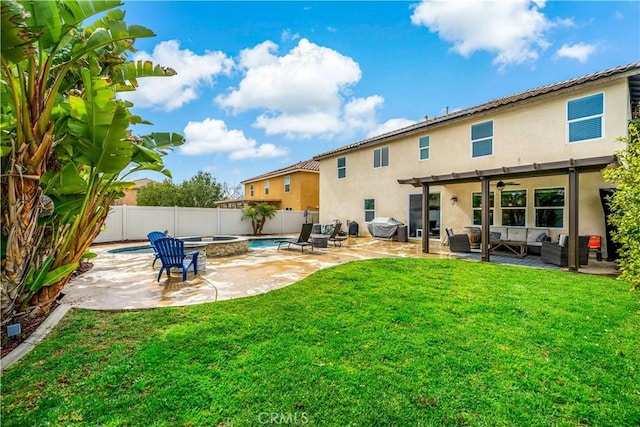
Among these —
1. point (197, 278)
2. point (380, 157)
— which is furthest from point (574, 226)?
point (380, 157)

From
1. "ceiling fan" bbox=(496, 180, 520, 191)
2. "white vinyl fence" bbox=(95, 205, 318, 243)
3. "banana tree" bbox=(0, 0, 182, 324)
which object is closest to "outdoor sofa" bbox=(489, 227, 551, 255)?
"ceiling fan" bbox=(496, 180, 520, 191)

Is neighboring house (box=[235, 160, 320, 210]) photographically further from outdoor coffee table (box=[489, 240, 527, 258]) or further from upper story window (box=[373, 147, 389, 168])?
outdoor coffee table (box=[489, 240, 527, 258])

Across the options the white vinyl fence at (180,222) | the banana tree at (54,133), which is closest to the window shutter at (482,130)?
the banana tree at (54,133)

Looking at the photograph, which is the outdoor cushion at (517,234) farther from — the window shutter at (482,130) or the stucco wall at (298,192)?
the stucco wall at (298,192)

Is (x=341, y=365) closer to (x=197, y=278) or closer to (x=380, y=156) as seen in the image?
(x=197, y=278)

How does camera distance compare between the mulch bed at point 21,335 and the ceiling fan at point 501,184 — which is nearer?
the mulch bed at point 21,335

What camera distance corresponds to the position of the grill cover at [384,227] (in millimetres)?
17312

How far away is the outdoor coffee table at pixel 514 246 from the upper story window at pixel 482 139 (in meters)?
4.73

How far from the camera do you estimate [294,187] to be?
2708cm

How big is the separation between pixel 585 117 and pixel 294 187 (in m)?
20.5

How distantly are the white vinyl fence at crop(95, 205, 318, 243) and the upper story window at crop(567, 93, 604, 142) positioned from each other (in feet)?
61.3

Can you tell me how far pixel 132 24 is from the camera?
4.12m

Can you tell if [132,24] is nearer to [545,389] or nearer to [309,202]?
[545,389]

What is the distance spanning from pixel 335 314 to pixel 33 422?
3.74m
